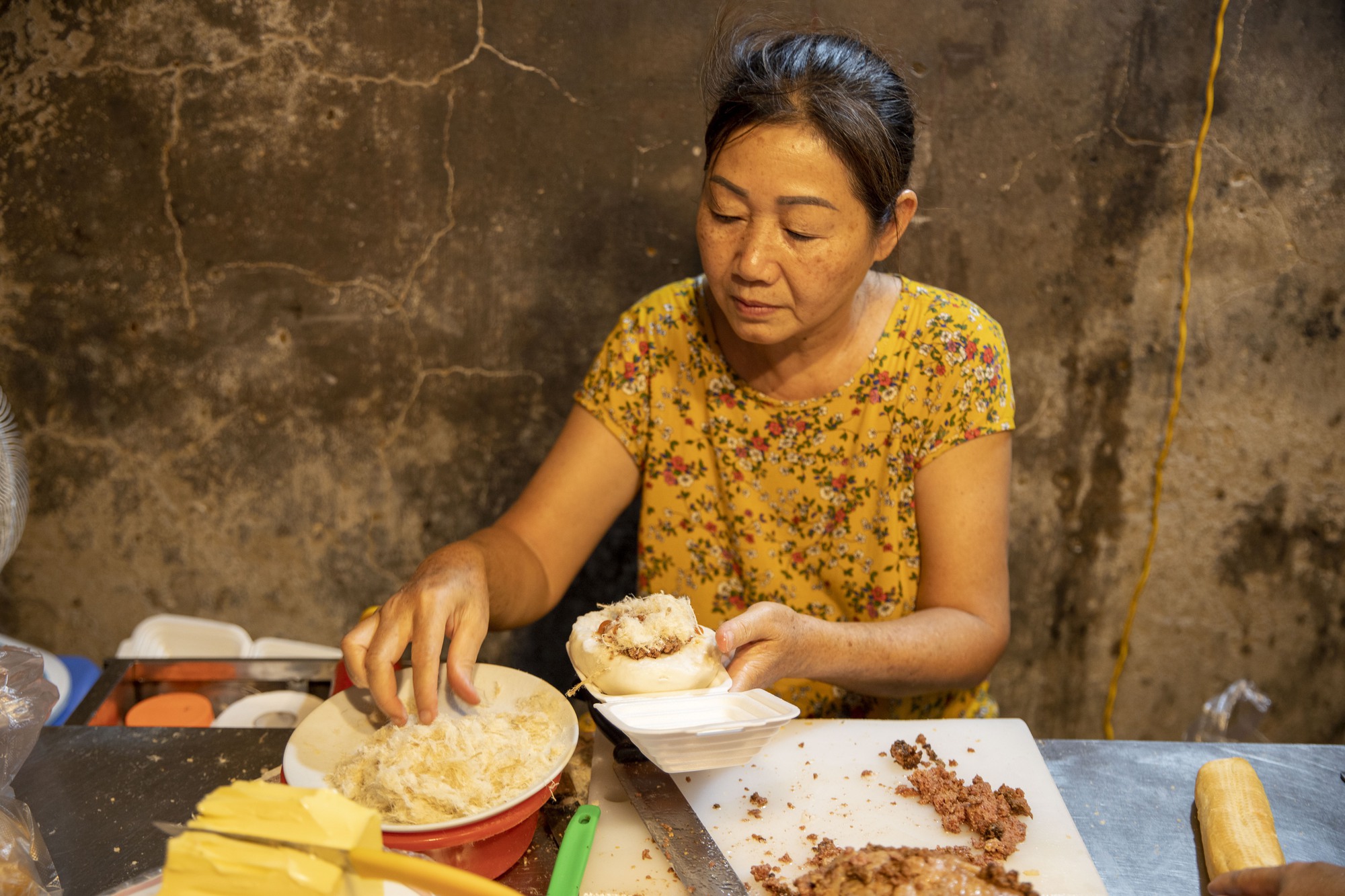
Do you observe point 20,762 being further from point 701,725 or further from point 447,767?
point 701,725

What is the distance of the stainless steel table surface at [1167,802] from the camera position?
1408 millimetres

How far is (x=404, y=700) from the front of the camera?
1507 millimetres

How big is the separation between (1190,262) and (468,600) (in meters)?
2.27

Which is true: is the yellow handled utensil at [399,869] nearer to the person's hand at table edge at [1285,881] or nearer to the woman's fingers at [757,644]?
the woman's fingers at [757,644]

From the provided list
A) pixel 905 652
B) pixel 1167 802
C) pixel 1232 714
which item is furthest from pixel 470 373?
pixel 1232 714

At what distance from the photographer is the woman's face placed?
176 centimetres

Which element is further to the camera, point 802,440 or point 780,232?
point 802,440

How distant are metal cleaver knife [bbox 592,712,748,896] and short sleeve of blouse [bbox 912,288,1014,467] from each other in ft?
3.17

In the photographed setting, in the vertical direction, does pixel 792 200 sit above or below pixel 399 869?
above

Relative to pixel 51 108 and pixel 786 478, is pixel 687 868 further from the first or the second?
pixel 51 108

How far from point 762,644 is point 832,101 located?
1023 millimetres

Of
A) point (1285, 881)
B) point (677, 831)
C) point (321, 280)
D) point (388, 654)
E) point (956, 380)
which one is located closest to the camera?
point (1285, 881)

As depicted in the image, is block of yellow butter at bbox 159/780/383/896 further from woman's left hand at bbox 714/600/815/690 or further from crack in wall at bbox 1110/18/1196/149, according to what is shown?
crack in wall at bbox 1110/18/1196/149

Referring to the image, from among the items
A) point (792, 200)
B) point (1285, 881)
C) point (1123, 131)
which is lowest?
point (1285, 881)
